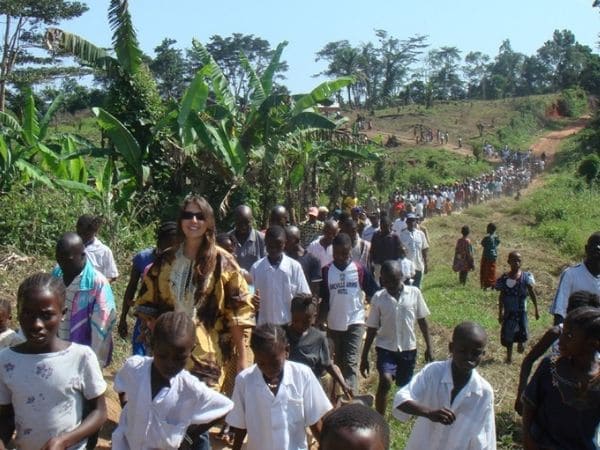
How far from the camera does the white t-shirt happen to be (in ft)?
9.82

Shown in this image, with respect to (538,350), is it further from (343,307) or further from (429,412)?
(343,307)

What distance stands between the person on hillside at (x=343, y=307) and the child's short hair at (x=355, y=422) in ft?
13.7

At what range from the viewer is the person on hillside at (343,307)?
6414 mm

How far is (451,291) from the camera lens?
43.1ft

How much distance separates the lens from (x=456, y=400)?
12.1 ft

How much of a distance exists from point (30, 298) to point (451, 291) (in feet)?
35.6

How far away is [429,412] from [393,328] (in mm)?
2401

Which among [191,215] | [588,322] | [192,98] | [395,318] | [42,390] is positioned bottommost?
[395,318]

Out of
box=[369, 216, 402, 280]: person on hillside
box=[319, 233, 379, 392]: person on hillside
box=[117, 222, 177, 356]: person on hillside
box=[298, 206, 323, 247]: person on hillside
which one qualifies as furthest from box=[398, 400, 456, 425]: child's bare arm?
box=[298, 206, 323, 247]: person on hillside

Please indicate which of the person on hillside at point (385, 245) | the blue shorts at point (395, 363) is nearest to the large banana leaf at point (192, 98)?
the person on hillside at point (385, 245)

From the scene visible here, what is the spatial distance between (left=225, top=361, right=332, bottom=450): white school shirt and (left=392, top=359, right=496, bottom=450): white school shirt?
440 mm

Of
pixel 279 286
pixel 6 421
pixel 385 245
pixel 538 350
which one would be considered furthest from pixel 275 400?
pixel 385 245

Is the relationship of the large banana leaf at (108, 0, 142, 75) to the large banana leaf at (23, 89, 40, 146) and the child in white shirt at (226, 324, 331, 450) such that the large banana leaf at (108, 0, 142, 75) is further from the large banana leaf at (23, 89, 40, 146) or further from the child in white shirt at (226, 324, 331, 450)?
the child in white shirt at (226, 324, 331, 450)

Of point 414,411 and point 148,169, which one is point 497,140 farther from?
point 414,411
